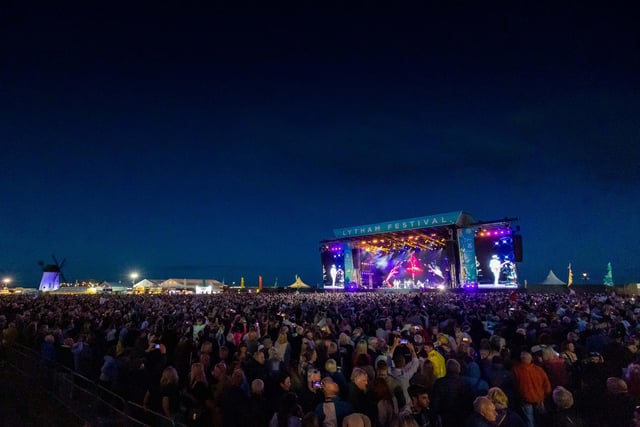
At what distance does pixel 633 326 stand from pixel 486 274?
83.0ft

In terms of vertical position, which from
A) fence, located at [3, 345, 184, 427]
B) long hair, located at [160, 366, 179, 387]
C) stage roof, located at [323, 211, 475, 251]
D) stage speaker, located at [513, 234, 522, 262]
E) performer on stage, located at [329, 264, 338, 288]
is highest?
stage roof, located at [323, 211, 475, 251]

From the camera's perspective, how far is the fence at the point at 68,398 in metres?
4.93

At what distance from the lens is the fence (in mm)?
4934

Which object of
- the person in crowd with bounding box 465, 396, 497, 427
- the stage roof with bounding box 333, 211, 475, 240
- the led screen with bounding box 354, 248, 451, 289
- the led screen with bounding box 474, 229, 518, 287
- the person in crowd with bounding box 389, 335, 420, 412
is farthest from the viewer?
the led screen with bounding box 354, 248, 451, 289

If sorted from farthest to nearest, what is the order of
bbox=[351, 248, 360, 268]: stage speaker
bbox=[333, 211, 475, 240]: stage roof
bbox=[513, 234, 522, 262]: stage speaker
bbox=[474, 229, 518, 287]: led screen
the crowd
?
1. bbox=[351, 248, 360, 268]: stage speaker
2. bbox=[333, 211, 475, 240]: stage roof
3. bbox=[474, 229, 518, 287]: led screen
4. bbox=[513, 234, 522, 262]: stage speaker
5. the crowd

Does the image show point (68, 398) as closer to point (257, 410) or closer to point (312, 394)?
point (257, 410)

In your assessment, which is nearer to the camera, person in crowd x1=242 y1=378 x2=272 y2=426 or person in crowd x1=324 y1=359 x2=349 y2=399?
person in crowd x1=242 y1=378 x2=272 y2=426

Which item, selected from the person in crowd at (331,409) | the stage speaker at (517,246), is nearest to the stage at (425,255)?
the stage speaker at (517,246)

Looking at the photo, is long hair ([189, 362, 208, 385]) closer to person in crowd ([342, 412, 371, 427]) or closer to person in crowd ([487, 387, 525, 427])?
person in crowd ([342, 412, 371, 427])

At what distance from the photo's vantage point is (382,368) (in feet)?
14.9

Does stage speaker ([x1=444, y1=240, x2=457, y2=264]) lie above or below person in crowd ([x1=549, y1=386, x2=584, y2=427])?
above

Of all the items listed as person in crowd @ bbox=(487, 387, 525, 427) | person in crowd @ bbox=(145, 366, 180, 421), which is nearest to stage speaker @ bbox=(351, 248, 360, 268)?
person in crowd @ bbox=(145, 366, 180, 421)

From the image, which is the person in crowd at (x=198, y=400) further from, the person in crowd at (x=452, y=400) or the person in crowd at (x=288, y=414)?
the person in crowd at (x=452, y=400)

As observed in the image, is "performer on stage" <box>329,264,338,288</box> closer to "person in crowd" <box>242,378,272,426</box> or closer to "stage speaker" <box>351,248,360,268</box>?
"stage speaker" <box>351,248,360,268</box>
